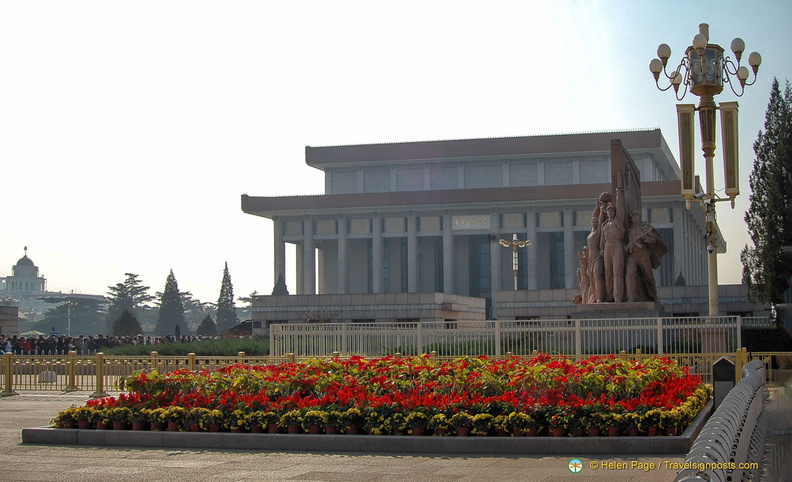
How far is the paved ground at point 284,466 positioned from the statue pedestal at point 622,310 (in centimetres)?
1356

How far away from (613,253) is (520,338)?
3.82m

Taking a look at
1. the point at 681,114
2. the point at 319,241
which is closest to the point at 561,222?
the point at 319,241

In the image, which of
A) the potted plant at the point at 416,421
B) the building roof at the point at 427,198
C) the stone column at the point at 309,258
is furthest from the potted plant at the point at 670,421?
the stone column at the point at 309,258

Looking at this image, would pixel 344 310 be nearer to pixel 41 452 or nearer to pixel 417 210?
pixel 417 210

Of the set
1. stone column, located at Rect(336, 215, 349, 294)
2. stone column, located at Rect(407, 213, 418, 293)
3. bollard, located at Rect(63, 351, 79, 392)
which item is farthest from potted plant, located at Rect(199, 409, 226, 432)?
stone column, located at Rect(336, 215, 349, 294)

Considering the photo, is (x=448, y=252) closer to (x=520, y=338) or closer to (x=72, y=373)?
(x=520, y=338)

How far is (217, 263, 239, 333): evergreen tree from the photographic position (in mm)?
91750

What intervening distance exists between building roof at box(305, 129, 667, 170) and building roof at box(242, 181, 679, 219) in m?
6.14

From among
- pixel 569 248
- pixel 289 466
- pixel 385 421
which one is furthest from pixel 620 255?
pixel 569 248

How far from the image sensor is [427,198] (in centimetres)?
6838

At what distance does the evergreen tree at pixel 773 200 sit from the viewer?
1321 inches

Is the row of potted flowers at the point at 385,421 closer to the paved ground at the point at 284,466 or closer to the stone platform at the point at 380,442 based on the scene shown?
the stone platform at the point at 380,442

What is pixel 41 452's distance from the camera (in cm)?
1147

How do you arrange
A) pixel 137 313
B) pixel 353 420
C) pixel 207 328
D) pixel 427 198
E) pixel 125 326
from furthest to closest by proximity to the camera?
pixel 137 313 → pixel 207 328 → pixel 427 198 → pixel 125 326 → pixel 353 420
